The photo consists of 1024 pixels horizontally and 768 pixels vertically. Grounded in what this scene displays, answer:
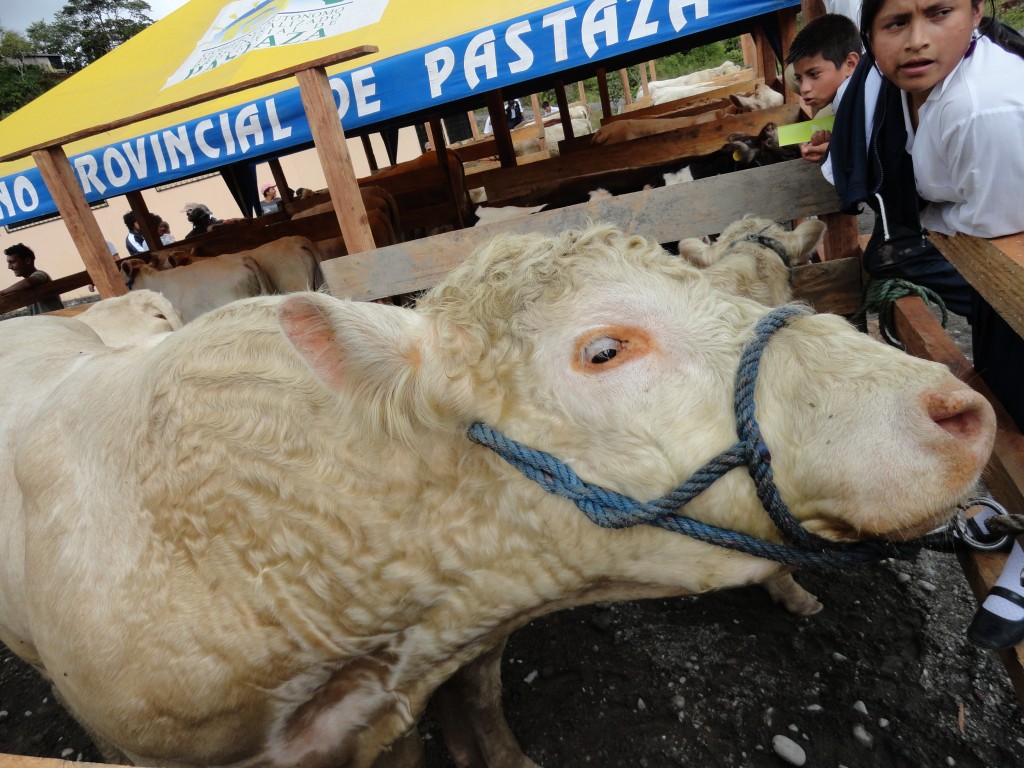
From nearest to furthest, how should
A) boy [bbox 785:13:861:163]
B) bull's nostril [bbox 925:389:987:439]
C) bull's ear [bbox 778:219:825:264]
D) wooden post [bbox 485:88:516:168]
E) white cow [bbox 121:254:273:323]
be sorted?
bull's nostril [bbox 925:389:987:439]
bull's ear [bbox 778:219:825:264]
boy [bbox 785:13:861:163]
white cow [bbox 121:254:273:323]
wooden post [bbox 485:88:516:168]

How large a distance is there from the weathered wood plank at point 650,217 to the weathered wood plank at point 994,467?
81 cm

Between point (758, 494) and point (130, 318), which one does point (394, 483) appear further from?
point (130, 318)

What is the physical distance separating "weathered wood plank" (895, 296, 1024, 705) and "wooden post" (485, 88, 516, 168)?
520 centimetres

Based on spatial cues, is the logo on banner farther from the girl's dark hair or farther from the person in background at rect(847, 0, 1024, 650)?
the person in background at rect(847, 0, 1024, 650)

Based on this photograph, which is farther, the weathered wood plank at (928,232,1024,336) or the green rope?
the green rope

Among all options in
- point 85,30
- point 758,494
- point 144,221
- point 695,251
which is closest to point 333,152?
point 695,251

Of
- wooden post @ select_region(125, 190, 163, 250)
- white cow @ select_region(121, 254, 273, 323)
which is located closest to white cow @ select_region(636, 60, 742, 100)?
wooden post @ select_region(125, 190, 163, 250)

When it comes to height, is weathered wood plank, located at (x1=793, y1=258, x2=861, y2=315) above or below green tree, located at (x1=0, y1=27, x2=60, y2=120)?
below

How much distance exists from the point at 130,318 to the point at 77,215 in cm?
86

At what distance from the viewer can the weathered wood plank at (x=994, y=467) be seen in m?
1.55

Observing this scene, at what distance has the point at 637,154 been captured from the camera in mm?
5832

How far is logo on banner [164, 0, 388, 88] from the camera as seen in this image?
5.45m

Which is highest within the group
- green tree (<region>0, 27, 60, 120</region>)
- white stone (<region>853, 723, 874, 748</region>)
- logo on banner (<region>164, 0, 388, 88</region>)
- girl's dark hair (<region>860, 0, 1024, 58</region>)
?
green tree (<region>0, 27, 60, 120</region>)

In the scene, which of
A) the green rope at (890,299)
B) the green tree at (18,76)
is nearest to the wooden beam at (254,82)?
the green rope at (890,299)
